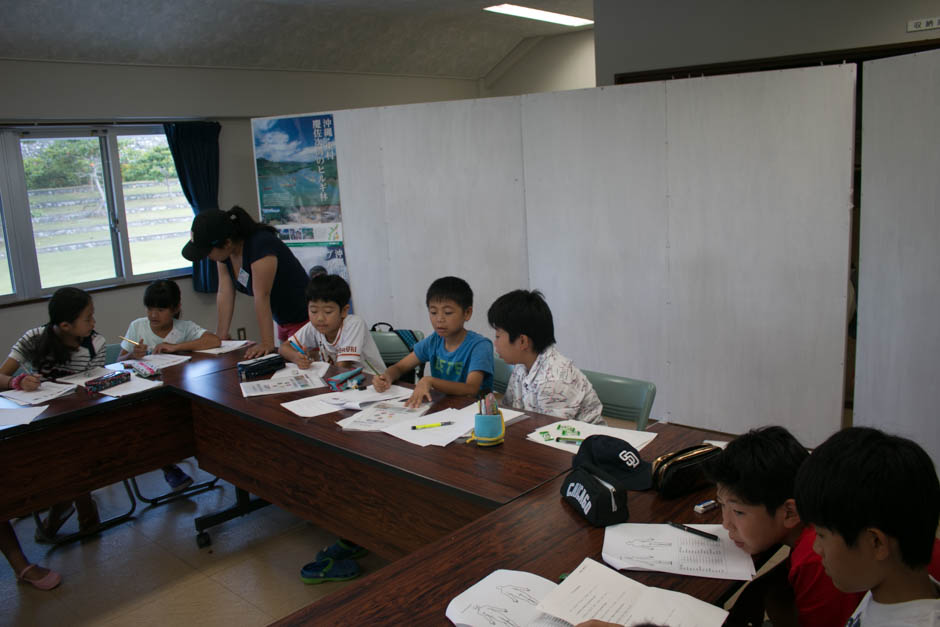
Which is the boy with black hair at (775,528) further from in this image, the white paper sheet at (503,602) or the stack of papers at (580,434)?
the stack of papers at (580,434)

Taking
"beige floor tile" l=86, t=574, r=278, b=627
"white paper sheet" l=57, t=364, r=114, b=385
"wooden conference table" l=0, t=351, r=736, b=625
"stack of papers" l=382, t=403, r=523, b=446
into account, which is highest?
"white paper sheet" l=57, t=364, r=114, b=385

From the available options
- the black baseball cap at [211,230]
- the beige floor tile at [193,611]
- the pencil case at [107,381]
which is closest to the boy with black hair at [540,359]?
the beige floor tile at [193,611]

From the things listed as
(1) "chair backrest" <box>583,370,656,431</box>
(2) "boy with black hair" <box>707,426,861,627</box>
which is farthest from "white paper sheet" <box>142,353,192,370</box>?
(2) "boy with black hair" <box>707,426,861,627</box>

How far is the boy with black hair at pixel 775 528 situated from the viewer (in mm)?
1460

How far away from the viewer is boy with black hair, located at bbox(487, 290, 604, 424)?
2646mm

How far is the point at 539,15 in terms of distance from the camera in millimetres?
7840

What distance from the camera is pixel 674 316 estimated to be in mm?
4266

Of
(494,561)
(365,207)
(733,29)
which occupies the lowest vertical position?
(494,561)

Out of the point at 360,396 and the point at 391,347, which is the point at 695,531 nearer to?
the point at 360,396

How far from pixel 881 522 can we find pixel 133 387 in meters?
3.02

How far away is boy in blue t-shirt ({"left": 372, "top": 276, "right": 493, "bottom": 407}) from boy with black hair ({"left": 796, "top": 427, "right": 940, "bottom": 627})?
174 cm

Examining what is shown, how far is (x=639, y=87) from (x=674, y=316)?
1.34m

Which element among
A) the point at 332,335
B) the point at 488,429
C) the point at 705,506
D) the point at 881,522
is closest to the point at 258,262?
the point at 332,335

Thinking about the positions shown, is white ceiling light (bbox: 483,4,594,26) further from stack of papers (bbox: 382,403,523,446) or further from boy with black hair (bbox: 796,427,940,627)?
boy with black hair (bbox: 796,427,940,627)
